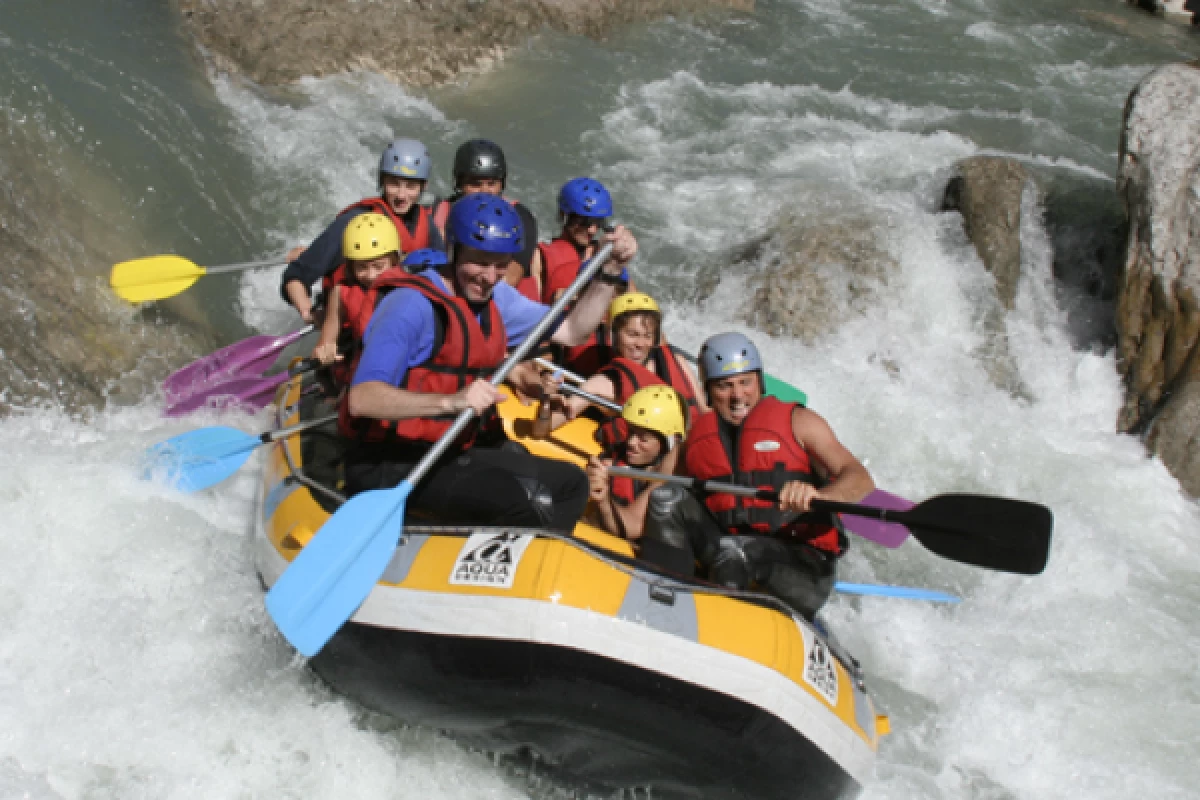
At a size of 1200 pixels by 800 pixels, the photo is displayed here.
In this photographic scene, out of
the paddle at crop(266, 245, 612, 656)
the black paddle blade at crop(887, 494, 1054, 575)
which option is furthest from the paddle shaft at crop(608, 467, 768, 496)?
the paddle at crop(266, 245, 612, 656)

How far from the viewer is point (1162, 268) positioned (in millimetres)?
6438

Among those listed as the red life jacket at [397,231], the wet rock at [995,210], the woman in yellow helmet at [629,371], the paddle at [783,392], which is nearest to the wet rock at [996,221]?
the wet rock at [995,210]

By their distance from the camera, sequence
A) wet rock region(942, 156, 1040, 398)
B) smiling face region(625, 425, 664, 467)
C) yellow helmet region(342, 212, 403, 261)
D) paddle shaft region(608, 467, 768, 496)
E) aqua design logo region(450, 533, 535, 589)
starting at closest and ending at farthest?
aqua design logo region(450, 533, 535, 589), paddle shaft region(608, 467, 768, 496), smiling face region(625, 425, 664, 467), yellow helmet region(342, 212, 403, 261), wet rock region(942, 156, 1040, 398)

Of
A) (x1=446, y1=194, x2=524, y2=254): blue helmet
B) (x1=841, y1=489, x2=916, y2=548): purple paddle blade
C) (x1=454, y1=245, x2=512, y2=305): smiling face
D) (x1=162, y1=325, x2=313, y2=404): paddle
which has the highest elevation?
(x1=446, y1=194, x2=524, y2=254): blue helmet

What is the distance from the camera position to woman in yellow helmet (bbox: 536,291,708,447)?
4375 mm

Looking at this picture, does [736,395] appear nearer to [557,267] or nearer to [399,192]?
[557,267]

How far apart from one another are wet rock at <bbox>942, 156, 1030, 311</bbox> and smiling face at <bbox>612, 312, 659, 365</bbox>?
367 centimetres

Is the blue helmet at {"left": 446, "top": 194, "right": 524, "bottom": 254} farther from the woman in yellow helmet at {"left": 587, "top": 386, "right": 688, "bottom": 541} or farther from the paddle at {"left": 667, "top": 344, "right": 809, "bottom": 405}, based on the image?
the paddle at {"left": 667, "top": 344, "right": 809, "bottom": 405}

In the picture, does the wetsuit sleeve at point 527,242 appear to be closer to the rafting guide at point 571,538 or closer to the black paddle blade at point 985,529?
the rafting guide at point 571,538

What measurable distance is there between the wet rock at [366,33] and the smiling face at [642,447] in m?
5.97

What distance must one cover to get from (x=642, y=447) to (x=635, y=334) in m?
0.64

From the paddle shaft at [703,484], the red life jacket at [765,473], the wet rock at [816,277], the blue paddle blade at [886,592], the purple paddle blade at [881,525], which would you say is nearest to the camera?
the paddle shaft at [703,484]

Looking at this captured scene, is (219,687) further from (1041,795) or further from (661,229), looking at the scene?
(661,229)

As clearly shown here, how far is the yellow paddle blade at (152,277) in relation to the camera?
5.75 meters
